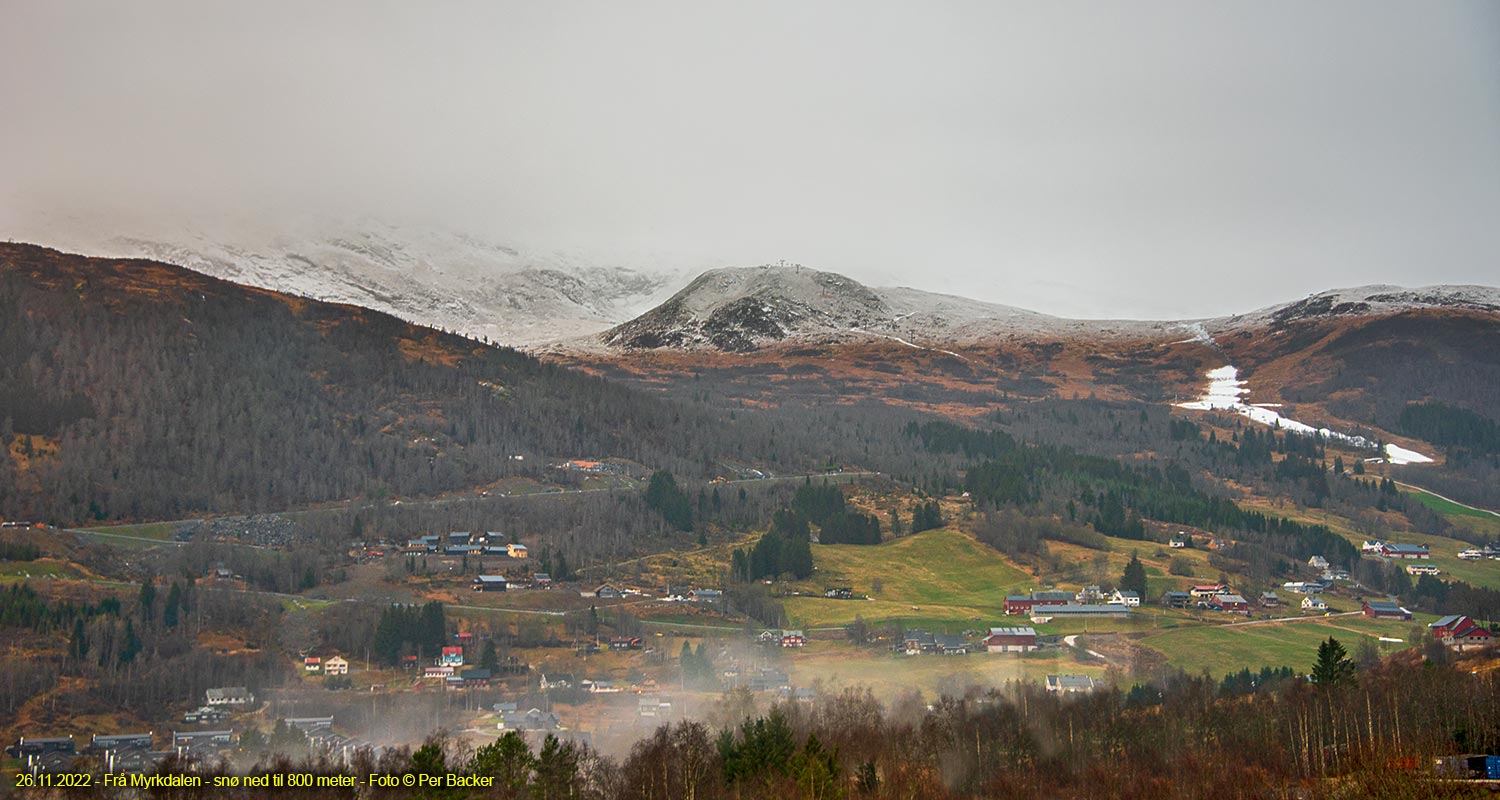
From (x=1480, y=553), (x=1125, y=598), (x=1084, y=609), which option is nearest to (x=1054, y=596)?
(x=1084, y=609)

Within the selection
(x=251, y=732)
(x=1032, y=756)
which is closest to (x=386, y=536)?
(x=251, y=732)

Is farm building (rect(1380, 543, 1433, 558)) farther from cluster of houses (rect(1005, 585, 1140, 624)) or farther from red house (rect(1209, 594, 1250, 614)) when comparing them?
cluster of houses (rect(1005, 585, 1140, 624))

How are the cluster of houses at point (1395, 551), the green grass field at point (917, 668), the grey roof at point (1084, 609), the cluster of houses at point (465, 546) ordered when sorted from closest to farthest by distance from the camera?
1. the green grass field at point (917, 668)
2. the grey roof at point (1084, 609)
3. the cluster of houses at point (465, 546)
4. the cluster of houses at point (1395, 551)

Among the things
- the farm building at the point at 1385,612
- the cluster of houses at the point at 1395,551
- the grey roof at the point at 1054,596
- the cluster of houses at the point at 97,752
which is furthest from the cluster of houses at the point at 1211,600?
the cluster of houses at the point at 97,752

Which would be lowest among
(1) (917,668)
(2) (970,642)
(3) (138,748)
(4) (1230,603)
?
(3) (138,748)

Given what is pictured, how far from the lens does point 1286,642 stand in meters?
116

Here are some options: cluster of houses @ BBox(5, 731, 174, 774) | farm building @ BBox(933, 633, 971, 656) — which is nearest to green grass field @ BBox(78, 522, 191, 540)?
cluster of houses @ BBox(5, 731, 174, 774)

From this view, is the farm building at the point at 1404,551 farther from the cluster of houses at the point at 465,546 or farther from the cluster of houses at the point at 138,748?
the cluster of houses at the point at 138,748

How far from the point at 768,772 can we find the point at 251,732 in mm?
41306

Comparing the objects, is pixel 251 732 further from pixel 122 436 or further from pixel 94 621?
pixel 122 436

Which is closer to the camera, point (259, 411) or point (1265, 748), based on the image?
point (1265, 748)

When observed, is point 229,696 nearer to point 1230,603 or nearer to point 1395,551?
point 1230,603

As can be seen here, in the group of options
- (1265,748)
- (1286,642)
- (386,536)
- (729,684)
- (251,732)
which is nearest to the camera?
(1265,748)

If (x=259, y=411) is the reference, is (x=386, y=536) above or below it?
below
